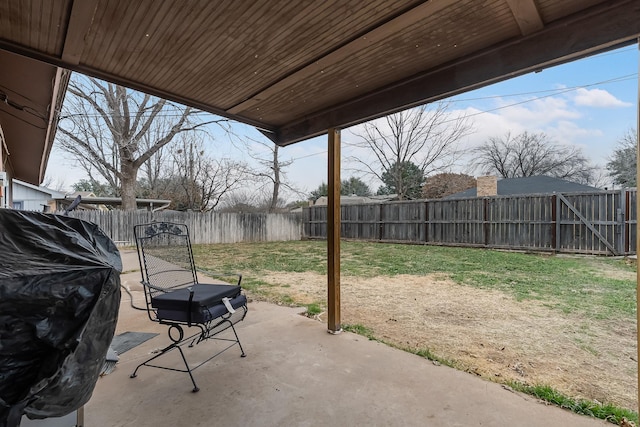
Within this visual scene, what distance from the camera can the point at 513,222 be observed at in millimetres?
8648

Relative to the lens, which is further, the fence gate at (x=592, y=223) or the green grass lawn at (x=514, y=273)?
the fence gate at (x=592, y=223)

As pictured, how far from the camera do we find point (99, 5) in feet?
5.03

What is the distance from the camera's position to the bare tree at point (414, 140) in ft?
48.7

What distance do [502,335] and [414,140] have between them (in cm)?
1364

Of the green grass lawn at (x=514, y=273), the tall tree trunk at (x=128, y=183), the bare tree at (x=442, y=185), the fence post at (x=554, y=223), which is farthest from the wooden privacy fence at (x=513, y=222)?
the tall tree trunk at (x=128, y=183)

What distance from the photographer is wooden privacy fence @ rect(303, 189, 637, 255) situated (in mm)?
7020

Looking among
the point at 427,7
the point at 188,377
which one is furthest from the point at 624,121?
the point at 188,377

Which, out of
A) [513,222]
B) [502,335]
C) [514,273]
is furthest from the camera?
[513,222]

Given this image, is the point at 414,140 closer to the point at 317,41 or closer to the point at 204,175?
the point at 204,175

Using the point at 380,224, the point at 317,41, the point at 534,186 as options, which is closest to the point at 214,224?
the point at 380,224

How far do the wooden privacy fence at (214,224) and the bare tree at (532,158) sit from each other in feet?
40.3

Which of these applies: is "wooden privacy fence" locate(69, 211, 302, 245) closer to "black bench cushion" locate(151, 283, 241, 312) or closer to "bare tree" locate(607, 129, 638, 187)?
"black bench cushion" locate(151, 283, 241, 312)

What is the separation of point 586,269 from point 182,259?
683 cm

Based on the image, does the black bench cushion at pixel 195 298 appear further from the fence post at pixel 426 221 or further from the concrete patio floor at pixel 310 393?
the fence post at pixel 426 221
